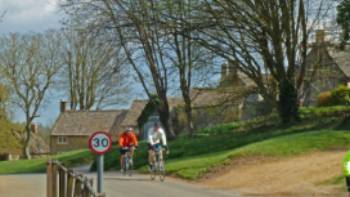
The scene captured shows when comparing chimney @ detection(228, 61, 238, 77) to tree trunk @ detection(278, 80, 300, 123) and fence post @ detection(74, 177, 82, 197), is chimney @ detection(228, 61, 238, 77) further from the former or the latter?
fence post @ detection(74, 177, 82, 197)

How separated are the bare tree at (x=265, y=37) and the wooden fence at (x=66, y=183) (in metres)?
18.4

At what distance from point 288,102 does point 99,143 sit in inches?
926

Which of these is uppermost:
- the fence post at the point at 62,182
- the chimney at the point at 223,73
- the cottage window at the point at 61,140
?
the chimney at the point at 223,73

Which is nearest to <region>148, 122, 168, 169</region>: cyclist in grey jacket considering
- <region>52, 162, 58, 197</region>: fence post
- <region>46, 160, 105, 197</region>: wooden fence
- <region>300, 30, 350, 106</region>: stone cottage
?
<region>46, 160, 105, 197</region>: wooden fence

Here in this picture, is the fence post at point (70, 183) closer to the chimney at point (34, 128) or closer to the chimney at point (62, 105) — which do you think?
the chimney at point (62, 105)

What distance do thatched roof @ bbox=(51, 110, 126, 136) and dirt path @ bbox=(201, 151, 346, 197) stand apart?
223ft

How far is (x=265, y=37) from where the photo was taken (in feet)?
113

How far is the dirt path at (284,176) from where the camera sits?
1958 cm

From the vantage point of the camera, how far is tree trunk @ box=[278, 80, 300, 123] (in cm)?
3569

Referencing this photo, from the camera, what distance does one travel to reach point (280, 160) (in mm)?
26156

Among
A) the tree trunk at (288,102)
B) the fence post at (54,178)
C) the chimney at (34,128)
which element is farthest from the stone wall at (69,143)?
the fence post at (54,178)

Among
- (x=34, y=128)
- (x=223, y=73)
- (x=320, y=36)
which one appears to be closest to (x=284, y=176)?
(x=320, y=36)

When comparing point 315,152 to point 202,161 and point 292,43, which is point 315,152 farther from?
point 292,43

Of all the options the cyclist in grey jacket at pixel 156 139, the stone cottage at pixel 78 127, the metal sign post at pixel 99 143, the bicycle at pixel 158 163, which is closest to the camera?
the metal sign post at pixel 99 143
